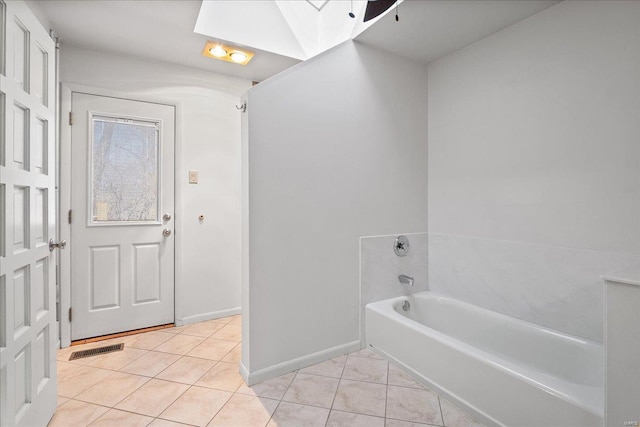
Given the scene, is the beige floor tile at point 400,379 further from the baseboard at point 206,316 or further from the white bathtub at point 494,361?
the baseboard at point 206,316

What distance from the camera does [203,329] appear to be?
8.68ft

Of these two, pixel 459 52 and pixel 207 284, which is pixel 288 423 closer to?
pixel 207 284

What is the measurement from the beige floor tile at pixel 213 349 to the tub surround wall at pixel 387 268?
1.01 metres

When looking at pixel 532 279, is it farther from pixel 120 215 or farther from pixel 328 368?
pixel 120 215

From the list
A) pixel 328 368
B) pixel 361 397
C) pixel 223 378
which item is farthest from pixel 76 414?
pixel 361 397

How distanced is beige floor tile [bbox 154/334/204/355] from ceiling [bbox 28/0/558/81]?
7.69ft

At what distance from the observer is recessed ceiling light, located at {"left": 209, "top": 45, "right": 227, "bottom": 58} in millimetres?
2385

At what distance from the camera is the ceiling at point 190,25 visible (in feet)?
6.05

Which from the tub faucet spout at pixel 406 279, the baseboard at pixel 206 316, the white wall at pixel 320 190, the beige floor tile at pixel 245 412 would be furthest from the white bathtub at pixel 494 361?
the baseboard at pixel 206 316

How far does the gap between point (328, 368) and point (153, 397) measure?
1.04 metres

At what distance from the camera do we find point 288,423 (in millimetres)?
1504

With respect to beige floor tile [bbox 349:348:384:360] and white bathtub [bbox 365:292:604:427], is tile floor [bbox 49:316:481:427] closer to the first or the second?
beige floor tile [bbox 349:348:384:360]

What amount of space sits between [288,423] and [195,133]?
239 cm

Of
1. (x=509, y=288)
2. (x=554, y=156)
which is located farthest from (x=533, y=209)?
(x=509, y=288)
